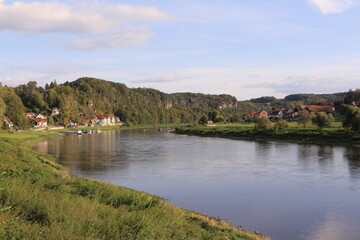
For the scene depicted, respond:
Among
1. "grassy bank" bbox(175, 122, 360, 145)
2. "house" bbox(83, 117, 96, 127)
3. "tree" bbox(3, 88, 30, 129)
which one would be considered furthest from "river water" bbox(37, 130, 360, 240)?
"house" bbox(83, 117, 96, 127)

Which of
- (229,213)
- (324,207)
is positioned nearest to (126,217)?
(229,213)

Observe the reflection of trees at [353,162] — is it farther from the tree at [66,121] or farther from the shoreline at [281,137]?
the tree at [66,121]

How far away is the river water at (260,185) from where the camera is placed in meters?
19.1

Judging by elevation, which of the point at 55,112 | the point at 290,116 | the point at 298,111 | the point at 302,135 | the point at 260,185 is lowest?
the point at 260,185

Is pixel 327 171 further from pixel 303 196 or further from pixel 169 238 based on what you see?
pixel 169 238

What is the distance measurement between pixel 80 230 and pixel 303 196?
63.4ft

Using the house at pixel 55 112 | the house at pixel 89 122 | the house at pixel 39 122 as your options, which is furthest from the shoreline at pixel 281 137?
the house at pixel 89 122

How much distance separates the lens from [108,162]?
42.8 metres

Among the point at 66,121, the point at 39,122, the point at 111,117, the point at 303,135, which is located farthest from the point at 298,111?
the point at 111,117

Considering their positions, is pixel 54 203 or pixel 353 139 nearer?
pixel 54 203

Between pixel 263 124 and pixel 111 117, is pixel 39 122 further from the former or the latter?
pixel 263 124

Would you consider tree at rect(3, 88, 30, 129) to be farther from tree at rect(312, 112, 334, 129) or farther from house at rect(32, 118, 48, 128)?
tree at rect(312, 112, 334, 129)

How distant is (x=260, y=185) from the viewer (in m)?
28.8

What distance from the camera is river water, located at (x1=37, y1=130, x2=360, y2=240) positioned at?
19.1 m
